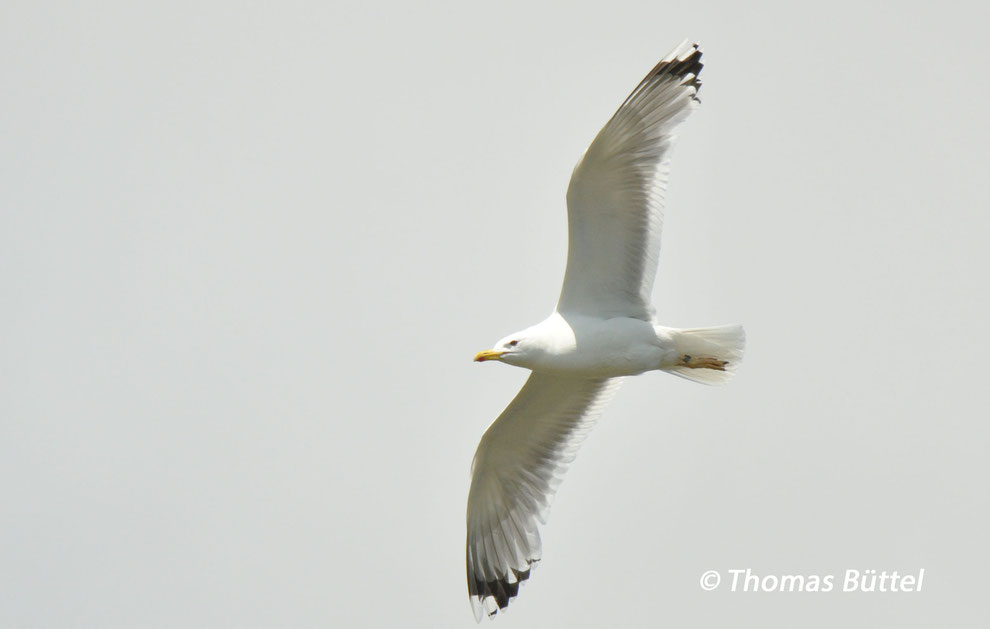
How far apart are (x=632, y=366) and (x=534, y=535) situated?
2.06 metres

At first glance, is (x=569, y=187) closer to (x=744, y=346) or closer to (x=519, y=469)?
(x=744, y=346)

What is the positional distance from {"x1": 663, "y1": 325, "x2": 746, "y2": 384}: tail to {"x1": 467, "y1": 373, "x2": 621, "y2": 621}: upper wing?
870 mm

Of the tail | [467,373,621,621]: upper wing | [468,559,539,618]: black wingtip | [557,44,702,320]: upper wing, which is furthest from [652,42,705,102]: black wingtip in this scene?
[468,559,539,618]: black wingtip

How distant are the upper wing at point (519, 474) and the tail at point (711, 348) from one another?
0.87 metres

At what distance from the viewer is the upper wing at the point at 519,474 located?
10484 millimetres

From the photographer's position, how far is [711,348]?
9695 millimetres

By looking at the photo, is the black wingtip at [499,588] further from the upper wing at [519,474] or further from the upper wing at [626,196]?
the upper wing at [626,196]

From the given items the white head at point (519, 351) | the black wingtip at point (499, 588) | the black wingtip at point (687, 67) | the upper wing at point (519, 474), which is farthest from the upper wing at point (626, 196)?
the black wingtip at point (499, 588)

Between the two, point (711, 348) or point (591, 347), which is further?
point (711, 348)

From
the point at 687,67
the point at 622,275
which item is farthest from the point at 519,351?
the point at 687,67

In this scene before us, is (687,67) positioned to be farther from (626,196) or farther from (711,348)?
(711,348)

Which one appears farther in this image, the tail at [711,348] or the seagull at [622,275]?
the tail at [711,348]

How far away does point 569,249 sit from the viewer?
9.56 meters

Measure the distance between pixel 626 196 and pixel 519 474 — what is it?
2543mm
